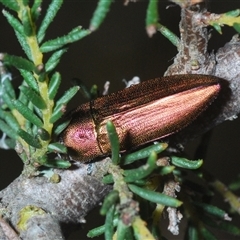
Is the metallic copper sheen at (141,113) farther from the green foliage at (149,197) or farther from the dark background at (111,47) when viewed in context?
the dark background at (111,47)

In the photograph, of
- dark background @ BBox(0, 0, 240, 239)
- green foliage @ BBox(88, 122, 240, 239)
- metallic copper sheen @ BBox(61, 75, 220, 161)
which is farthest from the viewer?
dark background @ BBox(0, 0, 240, 239)

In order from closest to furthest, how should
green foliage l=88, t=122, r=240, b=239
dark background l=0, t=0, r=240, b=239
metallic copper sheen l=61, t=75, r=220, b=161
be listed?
green foliage l=88, t=122, r=240, b=239 → metallic copper sheen l=61, t=75, r=220, b=161 → dark background l=0, t=0, r=240, b=239

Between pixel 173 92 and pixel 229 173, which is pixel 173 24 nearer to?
pixel 229 173

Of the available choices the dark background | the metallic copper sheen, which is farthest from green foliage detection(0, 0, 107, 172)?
the dark background

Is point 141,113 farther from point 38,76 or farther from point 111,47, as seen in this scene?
point 111,47

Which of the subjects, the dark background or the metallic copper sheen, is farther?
the dark background

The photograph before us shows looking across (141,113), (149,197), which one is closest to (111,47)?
(141,113)

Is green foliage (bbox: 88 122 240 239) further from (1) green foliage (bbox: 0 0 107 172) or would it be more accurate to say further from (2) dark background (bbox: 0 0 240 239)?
(2) dark background (bbox: 0 0 240 239)
